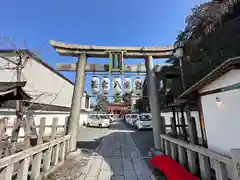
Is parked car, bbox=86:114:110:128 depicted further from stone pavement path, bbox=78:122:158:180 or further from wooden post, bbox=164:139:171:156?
wooden post, bbox=164:139:171:156

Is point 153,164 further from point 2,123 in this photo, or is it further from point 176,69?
point 176,69

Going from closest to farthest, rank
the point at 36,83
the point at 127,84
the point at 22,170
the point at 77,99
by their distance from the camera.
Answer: the point at 22,170
the point at 77,99
the point at 127,84
the point at 36,83

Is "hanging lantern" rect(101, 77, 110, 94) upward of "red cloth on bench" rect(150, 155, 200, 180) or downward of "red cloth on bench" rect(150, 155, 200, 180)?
upward

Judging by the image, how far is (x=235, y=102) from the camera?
2887 mm

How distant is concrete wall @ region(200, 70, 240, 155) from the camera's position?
2.88m

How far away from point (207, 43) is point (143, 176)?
5.80m

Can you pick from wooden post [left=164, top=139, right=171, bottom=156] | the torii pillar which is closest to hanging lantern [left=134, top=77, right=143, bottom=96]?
the torii pillar

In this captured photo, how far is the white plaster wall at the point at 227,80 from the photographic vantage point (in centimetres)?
284

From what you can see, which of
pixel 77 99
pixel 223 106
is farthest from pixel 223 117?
pixel 77 99

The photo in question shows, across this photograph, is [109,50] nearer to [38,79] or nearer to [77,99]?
[77,99]

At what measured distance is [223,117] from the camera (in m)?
3.21

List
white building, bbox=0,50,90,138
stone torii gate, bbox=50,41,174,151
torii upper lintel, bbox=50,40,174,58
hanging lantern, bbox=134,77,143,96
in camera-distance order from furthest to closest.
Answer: white building, bbox=0,50,90,138 → hanging lantern, bbox=134,77,143,96 → torii upper lintel, bbox=50,40,174,58 → stone torii gate, bbox=50,41,174,151

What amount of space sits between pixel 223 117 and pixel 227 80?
32.3 inches

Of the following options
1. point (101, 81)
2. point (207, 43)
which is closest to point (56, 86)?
point (101, 81)
